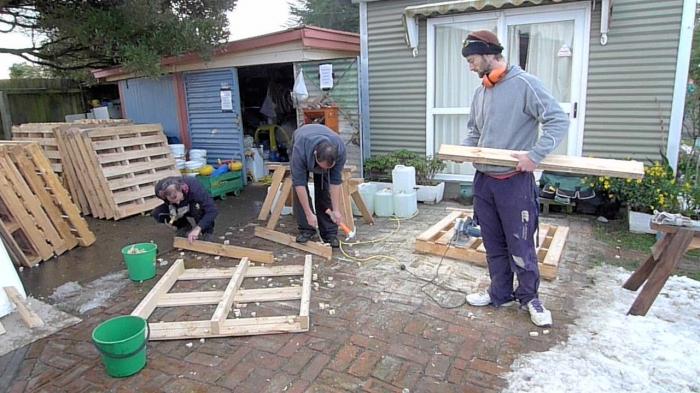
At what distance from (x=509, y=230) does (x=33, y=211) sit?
4360 millimetres

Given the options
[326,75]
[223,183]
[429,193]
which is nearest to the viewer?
[429,193]

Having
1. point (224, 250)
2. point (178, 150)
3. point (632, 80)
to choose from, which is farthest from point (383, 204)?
point (178, 150)

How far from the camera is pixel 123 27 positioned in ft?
18.9

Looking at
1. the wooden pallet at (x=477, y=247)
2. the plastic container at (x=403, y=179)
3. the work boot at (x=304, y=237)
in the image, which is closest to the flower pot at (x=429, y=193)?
the plastic container at (x=403, y=179)

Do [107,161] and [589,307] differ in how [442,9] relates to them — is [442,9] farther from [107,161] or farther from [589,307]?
[107,161]

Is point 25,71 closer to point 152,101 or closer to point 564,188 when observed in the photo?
point 152,101

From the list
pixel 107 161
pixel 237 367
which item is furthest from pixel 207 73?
pixel 237 367

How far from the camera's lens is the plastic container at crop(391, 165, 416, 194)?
5.48 meters

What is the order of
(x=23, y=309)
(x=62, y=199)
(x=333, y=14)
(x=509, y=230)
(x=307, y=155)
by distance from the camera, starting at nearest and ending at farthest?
(x=509, y=230)
(x=23, y=309)
(x=307, y=155)
(x=62, y=199)
(x=333, y=14)

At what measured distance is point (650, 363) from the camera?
244 cm

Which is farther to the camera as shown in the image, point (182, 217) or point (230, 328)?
point (182, 217)

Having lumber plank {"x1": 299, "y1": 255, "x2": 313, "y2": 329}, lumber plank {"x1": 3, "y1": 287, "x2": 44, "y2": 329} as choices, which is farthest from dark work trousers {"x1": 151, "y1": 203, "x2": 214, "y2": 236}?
lumber plank {"x1": 3, "y1": 287, "x2": 44, "y2": 329}

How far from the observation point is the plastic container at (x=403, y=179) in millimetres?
5477

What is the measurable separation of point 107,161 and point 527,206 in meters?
5.01
